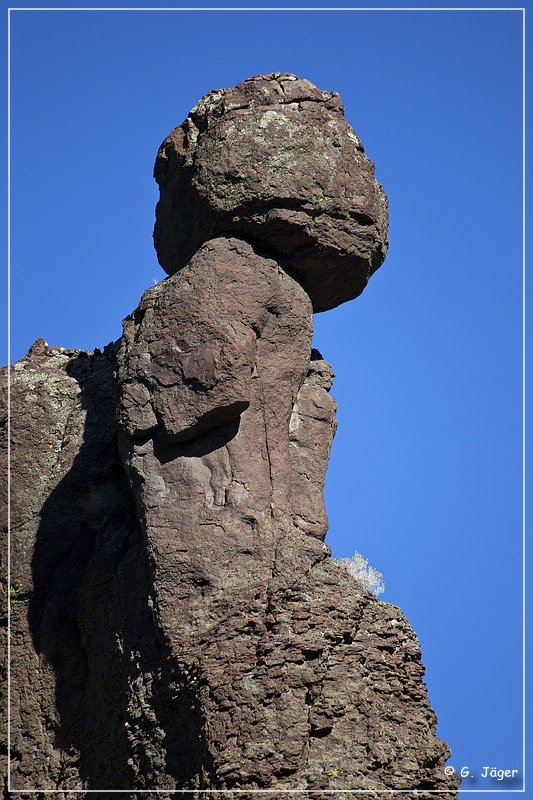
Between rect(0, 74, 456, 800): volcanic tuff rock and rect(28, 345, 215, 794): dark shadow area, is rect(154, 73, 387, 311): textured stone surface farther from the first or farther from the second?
rect(28, 345, 215, 794): dark shadow area

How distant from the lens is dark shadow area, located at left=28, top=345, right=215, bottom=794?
12164 mm

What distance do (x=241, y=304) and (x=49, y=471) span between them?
283cm

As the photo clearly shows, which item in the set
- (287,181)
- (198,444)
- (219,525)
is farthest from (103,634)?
(287,181)

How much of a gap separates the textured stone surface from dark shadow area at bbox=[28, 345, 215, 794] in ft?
6.86

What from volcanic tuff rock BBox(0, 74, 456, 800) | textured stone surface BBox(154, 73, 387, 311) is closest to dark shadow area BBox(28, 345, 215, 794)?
volcanic tuff rock BBox(0, 74, 456, 800)

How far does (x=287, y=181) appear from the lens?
1338 cm

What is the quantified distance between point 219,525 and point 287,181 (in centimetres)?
310

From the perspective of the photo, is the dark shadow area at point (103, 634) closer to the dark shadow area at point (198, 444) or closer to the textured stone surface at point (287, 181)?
the dark shadow area at point (198, 444)

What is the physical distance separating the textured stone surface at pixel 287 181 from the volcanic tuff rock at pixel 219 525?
2cm

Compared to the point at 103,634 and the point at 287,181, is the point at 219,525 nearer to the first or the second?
the point at 103,634

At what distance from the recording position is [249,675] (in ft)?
38.5

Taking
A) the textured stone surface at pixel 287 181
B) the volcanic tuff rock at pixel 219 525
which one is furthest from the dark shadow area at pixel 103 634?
the textured stone surface at pixel 287 181

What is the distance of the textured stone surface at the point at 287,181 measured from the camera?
13398 millimetres

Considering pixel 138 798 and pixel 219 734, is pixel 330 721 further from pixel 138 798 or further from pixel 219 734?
pixel 138 798
